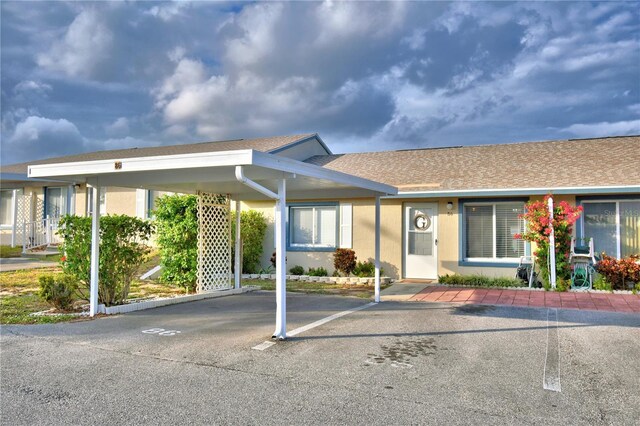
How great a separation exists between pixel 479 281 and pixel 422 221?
250 cm

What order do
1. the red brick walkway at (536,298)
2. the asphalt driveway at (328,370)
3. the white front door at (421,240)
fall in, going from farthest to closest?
the white front door at (421,240) → the red brick walkway at (536,298) → the asphalt driveway at (328,370)

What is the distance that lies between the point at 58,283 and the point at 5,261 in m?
10.6

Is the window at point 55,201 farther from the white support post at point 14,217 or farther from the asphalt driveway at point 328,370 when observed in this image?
the asphalt driveway at point 328,370

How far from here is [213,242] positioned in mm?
10430

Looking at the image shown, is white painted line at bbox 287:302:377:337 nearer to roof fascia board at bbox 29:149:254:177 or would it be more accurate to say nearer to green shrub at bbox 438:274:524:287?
roof fascia board at bbox 29:149:254:177

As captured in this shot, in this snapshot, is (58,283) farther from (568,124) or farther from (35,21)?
(568,124)

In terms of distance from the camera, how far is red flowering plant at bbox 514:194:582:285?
11047 millimetres

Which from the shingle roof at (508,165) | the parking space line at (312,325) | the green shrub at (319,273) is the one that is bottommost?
the parking space line at (312,325)

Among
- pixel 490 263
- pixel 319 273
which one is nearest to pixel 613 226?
pixel 490 263

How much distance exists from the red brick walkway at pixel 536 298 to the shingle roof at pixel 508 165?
2.82m

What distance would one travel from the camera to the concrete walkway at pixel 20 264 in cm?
1460

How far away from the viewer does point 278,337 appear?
6.16m

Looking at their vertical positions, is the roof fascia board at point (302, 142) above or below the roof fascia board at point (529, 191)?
above

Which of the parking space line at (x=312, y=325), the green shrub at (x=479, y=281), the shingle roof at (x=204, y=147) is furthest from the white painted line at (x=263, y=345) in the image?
the shingle roof at (x=204, y=147)
